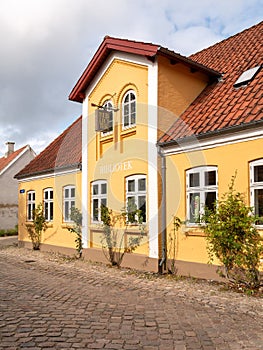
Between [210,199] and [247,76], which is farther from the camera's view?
[247,76]

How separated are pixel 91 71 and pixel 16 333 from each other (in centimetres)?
983

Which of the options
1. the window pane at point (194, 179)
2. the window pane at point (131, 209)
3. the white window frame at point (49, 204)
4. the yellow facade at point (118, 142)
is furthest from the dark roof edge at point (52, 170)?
the window pane at point (194, 179)

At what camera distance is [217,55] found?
1336 centimetres

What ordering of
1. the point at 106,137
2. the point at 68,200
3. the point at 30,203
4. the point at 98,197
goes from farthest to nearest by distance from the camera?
the point at 30,203, the point at 68,200, the point at 98,197, the point at 106,137

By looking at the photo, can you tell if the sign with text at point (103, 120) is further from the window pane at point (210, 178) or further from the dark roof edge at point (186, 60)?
the window pane at point (210, 178)

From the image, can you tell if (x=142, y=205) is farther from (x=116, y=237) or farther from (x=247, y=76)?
(x=247, y=76)

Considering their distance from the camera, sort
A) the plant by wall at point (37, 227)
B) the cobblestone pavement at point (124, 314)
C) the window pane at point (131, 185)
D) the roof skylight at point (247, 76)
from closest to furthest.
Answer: the cobblestone pavement at point (124, 314) → the roof skylight at point (247, 76) → the window pane at point (131, 185) → the plant by wall at point (37, 227)

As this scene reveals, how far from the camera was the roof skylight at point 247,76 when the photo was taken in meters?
10.2

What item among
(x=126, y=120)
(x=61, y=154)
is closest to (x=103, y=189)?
(x=126, y=120)

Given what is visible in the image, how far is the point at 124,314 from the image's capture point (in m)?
6.46

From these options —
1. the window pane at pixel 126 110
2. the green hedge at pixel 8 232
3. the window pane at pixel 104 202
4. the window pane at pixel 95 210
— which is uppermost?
the window pane at pixel 126 110

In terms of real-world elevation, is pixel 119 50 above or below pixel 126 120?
above

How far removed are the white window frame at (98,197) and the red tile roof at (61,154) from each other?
1554mm

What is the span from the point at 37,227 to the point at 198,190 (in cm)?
982
